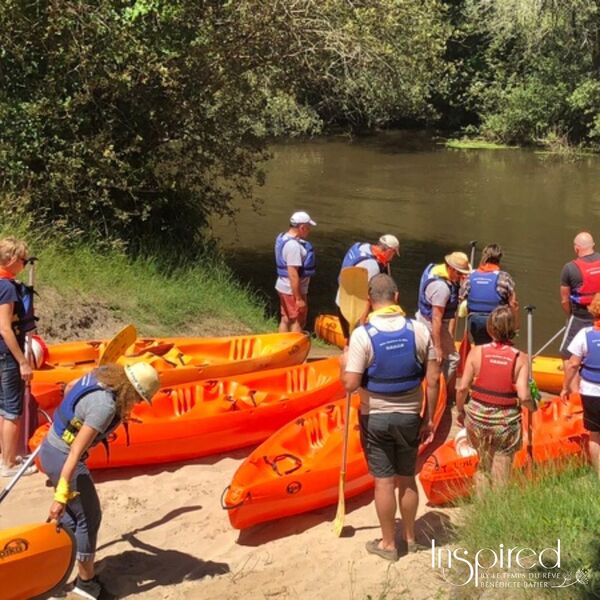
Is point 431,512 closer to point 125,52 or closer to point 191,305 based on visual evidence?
point 191,305

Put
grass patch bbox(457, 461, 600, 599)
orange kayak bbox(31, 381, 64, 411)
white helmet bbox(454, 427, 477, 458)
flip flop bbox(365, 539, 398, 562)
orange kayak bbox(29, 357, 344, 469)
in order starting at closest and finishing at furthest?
grass patch bbox(457, 461, 600, 599)
flip flop bbox(365, 539, 398, 562)
white helmet bbox(454, 427, 477, 458)
orange kayak bbox(29, 357, 344, 469)
orange kayak bbox(31, 381, 64, 411)

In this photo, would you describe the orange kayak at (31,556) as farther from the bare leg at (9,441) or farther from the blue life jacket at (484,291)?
the blue life jacket at (484,291)

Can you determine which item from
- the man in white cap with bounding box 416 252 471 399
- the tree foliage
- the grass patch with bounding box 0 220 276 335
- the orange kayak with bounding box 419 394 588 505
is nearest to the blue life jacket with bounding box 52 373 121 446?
the orange kayak with bounding box 419 394 588 505

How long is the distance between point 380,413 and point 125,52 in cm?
651

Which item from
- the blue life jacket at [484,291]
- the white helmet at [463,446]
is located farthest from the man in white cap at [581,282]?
the white helmet at [463,446]

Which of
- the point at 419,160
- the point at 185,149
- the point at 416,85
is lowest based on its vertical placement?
the point at 419,160

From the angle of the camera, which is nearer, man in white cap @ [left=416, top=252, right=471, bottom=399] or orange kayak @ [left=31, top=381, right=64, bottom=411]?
orange kayak @ [left=31, top=381, right=64, bottom=411]

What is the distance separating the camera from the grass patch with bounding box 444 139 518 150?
98.7 feet

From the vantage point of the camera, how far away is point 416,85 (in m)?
11.7

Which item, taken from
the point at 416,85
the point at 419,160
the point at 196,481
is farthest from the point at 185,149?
the point at 419,160

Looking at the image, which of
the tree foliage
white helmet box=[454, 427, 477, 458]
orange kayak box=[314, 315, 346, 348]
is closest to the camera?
white helmet box=[454, 427, 477, 458]

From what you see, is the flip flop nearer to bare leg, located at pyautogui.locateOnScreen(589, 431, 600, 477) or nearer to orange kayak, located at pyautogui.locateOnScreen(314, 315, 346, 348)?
bare leg, located at pyautogui.locateOnScreen(589, 431, 600, 477)

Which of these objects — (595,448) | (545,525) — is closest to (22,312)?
(545,525)

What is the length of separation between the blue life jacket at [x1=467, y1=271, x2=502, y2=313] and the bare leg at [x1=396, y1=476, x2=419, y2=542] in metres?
2.29
